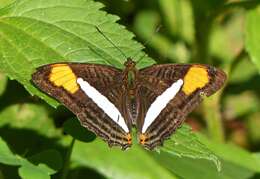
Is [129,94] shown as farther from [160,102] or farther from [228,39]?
[228,39]

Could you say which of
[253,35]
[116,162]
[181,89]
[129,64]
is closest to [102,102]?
[129,64]

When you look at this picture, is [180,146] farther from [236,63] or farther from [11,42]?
[236,63]

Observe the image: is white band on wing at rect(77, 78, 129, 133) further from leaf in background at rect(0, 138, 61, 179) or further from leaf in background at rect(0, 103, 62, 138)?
leaf in background at rect(0, 103, 62, 138)

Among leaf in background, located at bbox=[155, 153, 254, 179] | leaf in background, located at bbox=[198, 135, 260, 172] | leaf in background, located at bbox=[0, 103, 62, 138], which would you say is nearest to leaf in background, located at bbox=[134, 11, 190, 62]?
leaf in background, located at bbox=[198, 135, 260, 172]

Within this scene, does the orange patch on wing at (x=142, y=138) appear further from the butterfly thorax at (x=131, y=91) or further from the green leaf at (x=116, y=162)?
the green leaf at (x=116, y=162)

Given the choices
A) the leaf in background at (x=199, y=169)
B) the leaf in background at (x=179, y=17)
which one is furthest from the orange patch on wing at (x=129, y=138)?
the leaf in background at (x=179, y=17)

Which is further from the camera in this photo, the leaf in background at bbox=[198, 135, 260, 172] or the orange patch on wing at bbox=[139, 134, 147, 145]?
the leaf in background at bbox=[198, 135, 260, 172]
